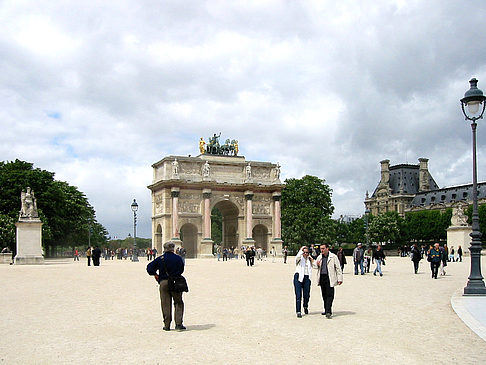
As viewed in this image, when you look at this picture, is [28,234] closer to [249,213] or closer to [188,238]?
[188,238]

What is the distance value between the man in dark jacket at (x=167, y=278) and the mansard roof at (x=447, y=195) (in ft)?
386

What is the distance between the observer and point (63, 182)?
264 feet

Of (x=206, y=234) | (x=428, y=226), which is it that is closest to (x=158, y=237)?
(x=206, y=234)

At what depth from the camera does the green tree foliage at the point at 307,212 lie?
77812 mm

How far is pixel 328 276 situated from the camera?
13.4 metres

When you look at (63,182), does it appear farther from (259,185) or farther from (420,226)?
(420,226)

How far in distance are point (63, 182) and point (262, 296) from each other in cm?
6736

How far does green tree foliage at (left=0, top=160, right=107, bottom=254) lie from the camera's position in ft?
199

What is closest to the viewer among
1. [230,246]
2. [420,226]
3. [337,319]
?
[337,319]

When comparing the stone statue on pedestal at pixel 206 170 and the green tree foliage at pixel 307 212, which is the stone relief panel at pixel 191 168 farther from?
the green tree foliage at pixel 307 212

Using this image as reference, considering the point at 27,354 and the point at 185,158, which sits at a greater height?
the point at 185,158

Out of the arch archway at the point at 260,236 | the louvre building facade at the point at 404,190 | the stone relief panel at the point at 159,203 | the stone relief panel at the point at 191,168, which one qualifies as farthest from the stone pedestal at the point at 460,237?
the louvre building facade at the point at 404,190

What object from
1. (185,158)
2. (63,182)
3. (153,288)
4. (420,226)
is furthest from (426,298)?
(420,226)

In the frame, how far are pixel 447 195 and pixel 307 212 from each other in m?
64.4
